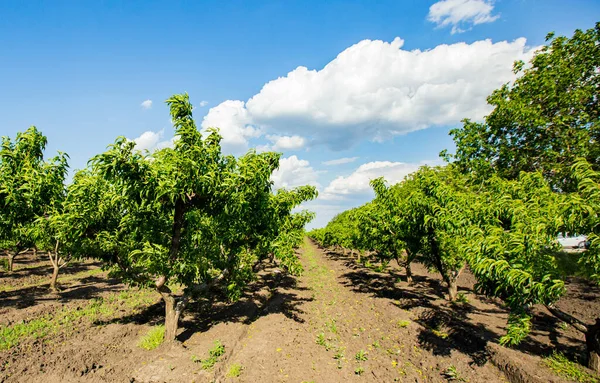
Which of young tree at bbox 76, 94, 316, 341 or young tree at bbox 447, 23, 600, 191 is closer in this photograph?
young tree at bbox 76, 94, 316, 341

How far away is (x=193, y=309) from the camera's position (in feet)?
55.0

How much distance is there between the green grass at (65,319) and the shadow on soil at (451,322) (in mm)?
16394

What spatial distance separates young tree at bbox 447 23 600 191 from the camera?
1695 cm

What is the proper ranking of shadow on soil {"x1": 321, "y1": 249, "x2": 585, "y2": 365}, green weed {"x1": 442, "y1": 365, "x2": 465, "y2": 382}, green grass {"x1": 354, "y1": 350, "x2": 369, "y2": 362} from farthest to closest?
1. shadow on soil {"x1": 321, "y1": 249, "x2": 585, "y2": 365}
2. green grass {"x1": 354, "y1": 350, "x2": 369, "y2": 362}
3. green weed {"x1": 442, "y1": 365, "x2": 465, "y2": 382}

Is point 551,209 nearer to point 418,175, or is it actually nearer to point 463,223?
point 463,223

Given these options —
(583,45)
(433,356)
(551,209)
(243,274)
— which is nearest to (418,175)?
(551,209)

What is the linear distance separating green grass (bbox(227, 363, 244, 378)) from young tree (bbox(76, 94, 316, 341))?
306cm

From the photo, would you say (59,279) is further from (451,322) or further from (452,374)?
(451,322)

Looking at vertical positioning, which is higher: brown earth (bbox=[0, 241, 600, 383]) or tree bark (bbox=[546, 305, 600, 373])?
tree bark (bbox=[546, 305, 600, 373])

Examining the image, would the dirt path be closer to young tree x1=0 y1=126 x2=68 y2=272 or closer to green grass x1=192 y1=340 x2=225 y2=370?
green grass x1=192 y1=340 x2=225 y2=370

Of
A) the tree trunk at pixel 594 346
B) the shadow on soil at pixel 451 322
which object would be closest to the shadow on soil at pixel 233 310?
the shadow on soil at pixel 451 322

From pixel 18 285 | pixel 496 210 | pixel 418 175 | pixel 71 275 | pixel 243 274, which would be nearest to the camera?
pixel 496 210

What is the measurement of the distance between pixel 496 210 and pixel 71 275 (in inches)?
1390

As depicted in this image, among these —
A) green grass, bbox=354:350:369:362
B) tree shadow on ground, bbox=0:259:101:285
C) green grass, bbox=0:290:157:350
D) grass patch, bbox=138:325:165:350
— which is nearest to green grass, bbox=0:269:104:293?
tree shadow on ground, bbox=0:259:101:285
